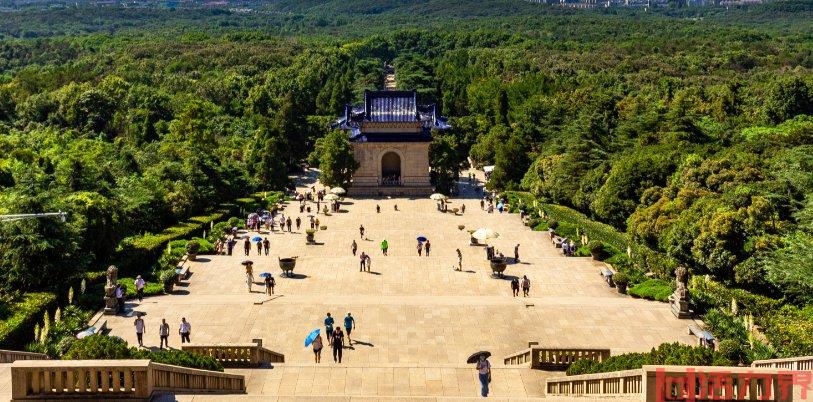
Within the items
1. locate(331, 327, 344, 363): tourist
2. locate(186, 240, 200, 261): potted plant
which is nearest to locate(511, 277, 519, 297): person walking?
locate(331, 327, 344, 363): tourist

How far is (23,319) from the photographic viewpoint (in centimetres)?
3291

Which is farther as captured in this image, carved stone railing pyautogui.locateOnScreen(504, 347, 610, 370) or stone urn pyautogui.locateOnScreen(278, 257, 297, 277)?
stone urn pyautogui.locateOnScreen(278, 257, 297, 277)

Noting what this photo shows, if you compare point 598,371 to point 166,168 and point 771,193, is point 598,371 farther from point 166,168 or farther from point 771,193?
point 166,168

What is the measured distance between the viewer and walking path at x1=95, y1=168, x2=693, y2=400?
2767 cm

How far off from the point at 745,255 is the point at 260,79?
316ft

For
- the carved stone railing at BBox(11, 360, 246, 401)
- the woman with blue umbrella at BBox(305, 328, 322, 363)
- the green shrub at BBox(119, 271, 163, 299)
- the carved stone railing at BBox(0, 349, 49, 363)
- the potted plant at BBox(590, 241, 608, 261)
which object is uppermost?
the carved stone railing at BBox(11, 360, 246, 401)

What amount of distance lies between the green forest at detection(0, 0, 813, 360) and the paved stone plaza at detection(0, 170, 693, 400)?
11.2ft

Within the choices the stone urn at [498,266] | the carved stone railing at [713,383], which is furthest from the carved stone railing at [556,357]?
the stone urn at [498,266]

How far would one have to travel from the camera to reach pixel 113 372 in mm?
19172

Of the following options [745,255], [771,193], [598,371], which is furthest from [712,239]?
[598,371]

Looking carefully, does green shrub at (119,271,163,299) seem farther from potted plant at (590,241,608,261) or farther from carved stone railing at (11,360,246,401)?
potted plant at (590,241,608,261)

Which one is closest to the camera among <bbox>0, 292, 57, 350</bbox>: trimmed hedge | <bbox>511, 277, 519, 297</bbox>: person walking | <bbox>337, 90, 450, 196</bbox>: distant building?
<bbox>0, 292, 57, 350</bbox>: trimmed hedge

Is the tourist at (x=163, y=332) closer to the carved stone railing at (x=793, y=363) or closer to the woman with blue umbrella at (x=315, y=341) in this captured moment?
the woman with blue umbrella at (x=315, y=341)

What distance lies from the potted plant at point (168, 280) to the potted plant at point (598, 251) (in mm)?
21186
